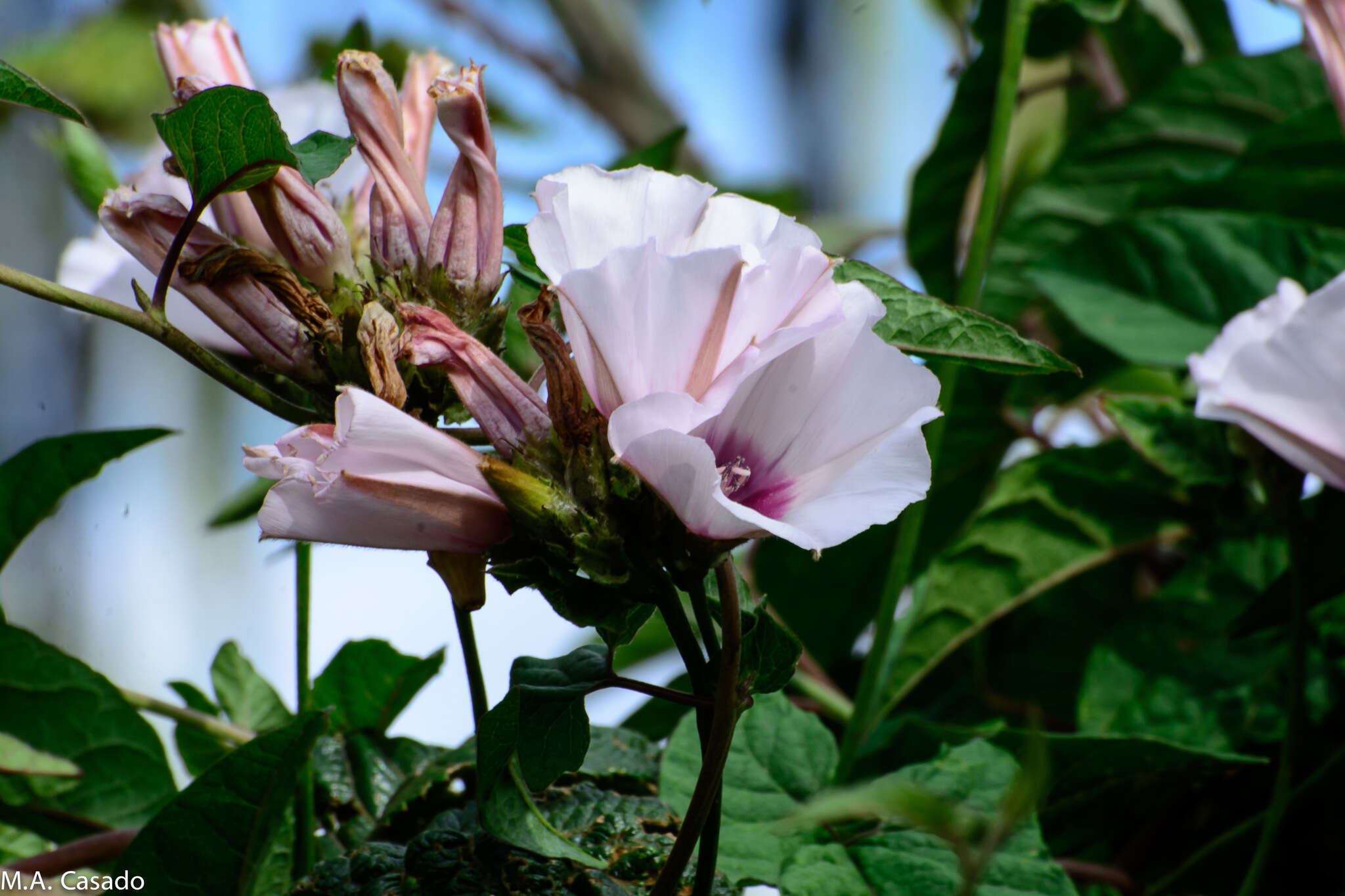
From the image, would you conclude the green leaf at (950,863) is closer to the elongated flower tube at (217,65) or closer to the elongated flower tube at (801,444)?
the elongated flower tube at (801,444)

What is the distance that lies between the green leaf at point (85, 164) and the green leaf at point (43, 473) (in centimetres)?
9

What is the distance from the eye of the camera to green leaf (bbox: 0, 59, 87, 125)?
0.24m

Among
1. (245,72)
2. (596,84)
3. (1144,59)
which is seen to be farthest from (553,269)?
(596,84)

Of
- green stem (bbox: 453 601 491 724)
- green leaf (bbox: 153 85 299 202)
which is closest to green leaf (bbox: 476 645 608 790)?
green stem (bbox: 453 601 491 724)

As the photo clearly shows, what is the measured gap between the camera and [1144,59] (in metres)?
0.66

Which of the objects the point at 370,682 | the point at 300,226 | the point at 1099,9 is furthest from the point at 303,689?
the point at 1099,9

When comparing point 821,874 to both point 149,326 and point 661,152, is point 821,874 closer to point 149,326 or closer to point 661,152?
point 149,326

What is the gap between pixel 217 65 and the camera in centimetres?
30

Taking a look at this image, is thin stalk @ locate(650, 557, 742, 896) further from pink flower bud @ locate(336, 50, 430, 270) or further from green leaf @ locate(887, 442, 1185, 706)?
green leaf @ locate(887, 442, 1185, 706)

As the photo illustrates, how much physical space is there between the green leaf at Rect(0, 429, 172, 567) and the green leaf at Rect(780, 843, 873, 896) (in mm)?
249

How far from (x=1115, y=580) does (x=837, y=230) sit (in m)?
0.34

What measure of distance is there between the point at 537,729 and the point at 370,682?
0.68 feet

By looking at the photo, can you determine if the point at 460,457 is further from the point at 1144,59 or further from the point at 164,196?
the point at 1144,59

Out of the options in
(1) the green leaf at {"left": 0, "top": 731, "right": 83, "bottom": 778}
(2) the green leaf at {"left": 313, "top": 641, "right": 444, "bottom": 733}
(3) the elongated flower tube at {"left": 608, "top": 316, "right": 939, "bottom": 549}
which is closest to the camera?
(3) the elongated flower tube at {"left": 608, "top": 316, "right": 939, "bottom": 549}
